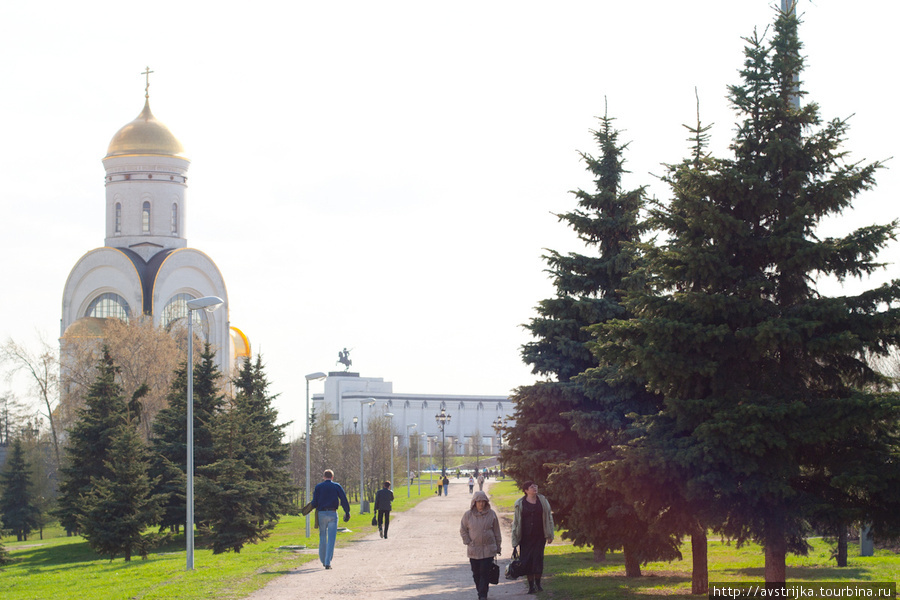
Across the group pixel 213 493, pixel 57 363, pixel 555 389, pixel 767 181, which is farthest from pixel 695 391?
pixel 57 363

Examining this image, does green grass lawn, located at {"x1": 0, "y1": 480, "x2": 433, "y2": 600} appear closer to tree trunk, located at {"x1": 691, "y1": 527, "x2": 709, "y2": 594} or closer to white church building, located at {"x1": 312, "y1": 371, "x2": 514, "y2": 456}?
tree trunk, located at {"x1": 691, "y1": 527, "x2": 709, "y2": 594}

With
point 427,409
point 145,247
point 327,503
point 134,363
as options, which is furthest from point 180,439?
point 427,409

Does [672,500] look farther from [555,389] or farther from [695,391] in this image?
[555,389]

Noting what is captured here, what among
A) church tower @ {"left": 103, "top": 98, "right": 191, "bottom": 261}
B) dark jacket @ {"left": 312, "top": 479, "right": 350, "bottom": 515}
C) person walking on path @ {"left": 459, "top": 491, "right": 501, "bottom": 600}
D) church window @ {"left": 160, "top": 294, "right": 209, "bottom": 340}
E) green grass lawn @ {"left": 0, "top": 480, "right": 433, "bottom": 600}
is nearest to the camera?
person walking on path @ {"left": 459, "top": 491, "right": 501, "bottom": 600}

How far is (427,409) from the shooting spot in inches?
5571

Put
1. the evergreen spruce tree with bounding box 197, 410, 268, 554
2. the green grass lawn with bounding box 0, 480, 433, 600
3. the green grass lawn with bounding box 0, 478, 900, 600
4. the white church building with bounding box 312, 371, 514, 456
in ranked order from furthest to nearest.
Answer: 1. the white church building with bounding box 312, 371, 514, 456
2. the evergreen spruce tree with bounding box 197, 410, 268, 554
3. the green grass lawn with bounding box 0, 480, 433, 600
4. the green grass lawn with bounding box 0, 478, 900, 600

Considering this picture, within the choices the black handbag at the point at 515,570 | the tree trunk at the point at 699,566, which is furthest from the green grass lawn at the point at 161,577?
the tree trunk at the point at 699,566

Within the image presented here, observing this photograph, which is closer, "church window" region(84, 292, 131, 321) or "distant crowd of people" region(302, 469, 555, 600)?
"distant crowd of people" region(302, 469, 555, 600)

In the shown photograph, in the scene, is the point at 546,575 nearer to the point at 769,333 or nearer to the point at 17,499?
the point at 769,333

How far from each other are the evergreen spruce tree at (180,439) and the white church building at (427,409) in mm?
89018

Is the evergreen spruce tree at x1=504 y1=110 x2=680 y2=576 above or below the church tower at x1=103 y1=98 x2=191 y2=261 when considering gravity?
below

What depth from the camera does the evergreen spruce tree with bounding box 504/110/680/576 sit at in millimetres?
15320

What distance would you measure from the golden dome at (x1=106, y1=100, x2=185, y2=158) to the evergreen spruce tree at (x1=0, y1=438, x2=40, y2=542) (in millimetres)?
25581

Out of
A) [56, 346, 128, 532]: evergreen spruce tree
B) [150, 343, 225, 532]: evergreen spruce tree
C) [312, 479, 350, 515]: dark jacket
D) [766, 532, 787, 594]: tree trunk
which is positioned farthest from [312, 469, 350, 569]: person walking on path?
[56, 346, 128, 532]: evergreen spruce tree
